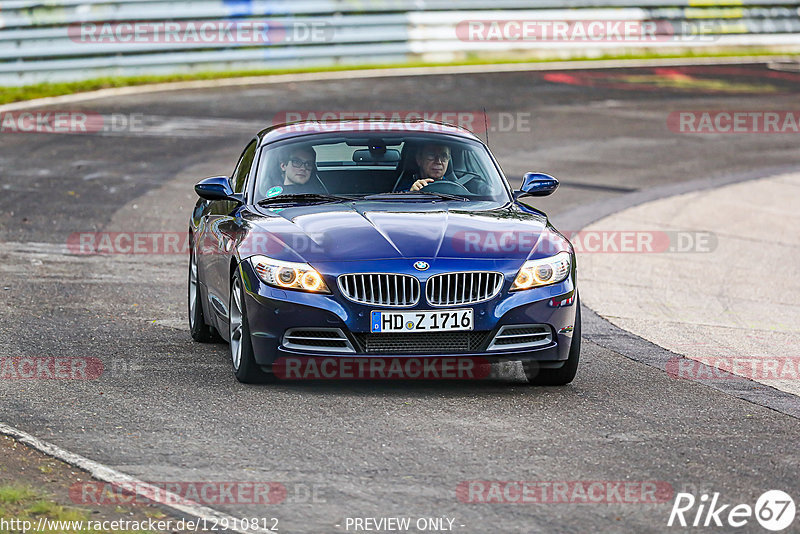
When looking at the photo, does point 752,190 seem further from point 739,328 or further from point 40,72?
point 40,72

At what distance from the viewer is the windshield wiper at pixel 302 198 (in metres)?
8.88

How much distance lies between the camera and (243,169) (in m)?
9.78

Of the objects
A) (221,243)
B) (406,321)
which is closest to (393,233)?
(406,321)

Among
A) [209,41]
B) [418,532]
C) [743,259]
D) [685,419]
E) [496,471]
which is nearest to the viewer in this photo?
[418,532]

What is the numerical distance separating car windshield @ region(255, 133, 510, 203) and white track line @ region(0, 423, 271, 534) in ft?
8.97

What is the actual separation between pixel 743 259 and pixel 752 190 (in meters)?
4.26

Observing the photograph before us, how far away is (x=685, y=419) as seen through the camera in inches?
291

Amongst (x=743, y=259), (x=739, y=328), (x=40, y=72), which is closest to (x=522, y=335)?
(x=739, y=328)

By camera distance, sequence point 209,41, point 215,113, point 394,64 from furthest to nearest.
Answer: point 394,64, point 209,41, point 215,113

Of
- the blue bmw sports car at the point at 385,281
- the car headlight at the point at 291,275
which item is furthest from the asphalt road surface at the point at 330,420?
the car headlight at the point at 291,275

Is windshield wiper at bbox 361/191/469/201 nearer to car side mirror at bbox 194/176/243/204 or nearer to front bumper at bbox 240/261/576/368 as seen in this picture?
car side mirror at bbox 194/176/243/204

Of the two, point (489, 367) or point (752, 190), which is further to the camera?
point (752, 190)

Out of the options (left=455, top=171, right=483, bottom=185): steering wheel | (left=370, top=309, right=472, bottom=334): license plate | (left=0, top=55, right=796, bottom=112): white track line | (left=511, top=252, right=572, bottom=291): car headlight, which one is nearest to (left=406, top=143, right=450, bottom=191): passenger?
(left=455, top=171, right=483, bottom=185): steering wheel

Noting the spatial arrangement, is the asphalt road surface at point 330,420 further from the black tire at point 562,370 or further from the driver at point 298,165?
the driver at point 298,165
